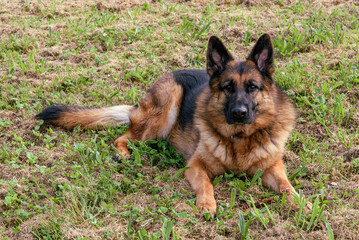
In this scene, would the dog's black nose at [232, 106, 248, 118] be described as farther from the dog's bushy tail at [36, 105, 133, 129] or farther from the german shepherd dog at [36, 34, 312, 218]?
the dog's bushy tail at [36, 105, 133, 129]

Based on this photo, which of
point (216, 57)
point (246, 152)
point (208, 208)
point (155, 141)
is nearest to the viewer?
point (208, 208)

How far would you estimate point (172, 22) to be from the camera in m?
7.48

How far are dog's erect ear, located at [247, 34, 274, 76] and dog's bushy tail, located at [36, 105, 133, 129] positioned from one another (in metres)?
1.87

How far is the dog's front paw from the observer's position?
347 cm

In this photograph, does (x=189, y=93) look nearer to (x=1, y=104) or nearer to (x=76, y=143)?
(x=76, y=143)

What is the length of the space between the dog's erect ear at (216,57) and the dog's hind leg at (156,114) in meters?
0.93

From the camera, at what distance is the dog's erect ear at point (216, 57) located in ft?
13.5

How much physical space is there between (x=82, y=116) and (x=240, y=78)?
2.08 metres

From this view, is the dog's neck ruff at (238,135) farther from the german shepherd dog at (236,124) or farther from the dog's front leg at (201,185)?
the dog's front leg at (201,185)

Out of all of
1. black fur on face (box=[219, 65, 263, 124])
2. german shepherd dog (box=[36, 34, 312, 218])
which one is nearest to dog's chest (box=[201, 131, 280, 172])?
german shepherd dog (box=[36, 34, 312, 218])

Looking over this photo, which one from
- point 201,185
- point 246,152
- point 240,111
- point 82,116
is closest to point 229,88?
point 240,111

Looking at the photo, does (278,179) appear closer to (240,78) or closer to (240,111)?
(240,111)

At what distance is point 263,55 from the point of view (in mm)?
4059

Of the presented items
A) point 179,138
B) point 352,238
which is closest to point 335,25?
point 179,138
